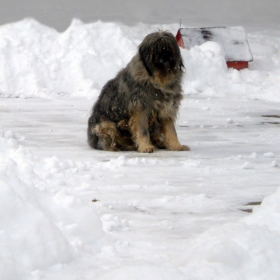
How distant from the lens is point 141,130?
7.61m

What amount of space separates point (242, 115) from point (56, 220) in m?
8.17

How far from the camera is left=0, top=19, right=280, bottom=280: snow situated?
10.6ft

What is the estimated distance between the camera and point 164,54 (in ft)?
24.6

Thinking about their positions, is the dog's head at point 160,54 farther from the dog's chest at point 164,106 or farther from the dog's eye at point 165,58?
the dog's chest at point 164,106

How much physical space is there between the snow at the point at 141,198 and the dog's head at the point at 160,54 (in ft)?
3.25

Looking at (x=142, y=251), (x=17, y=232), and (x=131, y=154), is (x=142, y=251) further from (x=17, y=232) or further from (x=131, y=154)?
(x=131, y=154)

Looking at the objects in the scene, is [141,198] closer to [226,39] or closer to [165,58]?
[165,58]

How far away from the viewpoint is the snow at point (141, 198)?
323cm

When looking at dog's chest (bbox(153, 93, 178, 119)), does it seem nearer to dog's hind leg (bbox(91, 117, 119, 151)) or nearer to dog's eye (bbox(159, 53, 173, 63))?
dog's eye (bbox(159, 53, 173, 63))

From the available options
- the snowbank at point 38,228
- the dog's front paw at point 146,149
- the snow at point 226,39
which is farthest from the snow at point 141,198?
the snow at point 226,39

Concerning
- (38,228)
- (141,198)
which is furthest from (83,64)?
(38,228)

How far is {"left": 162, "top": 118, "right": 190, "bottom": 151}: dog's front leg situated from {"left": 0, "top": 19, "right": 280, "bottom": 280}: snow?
0.86ft

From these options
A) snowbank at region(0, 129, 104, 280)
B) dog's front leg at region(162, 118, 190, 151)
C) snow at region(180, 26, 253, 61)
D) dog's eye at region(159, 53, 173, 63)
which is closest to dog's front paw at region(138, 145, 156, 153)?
dog's front leg at region(162, 118, 190, 151)

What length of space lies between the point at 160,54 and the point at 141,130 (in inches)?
35.4
